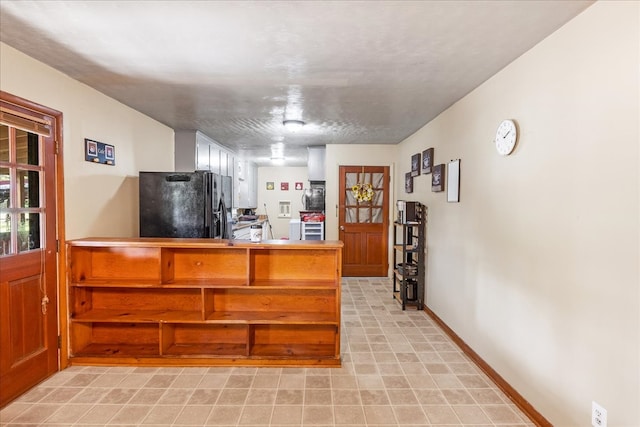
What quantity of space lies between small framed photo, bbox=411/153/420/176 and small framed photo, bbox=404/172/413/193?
0.15m

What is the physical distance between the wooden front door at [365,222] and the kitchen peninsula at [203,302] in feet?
8.67

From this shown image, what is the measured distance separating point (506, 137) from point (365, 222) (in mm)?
3298

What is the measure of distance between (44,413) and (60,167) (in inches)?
66.9

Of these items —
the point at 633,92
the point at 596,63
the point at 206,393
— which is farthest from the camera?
the point at 206,393

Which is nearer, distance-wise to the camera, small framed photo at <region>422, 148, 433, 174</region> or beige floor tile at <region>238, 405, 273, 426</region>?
beige floor tile at <region>238, 405, 273, 426</region>

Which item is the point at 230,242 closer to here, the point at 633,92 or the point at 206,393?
the point at 206,393

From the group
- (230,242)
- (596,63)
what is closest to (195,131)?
(230,242)

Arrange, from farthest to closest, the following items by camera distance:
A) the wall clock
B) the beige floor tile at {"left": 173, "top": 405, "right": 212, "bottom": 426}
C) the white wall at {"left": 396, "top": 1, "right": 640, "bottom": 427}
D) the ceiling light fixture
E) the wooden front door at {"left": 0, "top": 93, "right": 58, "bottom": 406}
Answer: the ceiling light fixture → the wall clock → the wooden front door at {"left": 0, "top": 93, "right": 58, "bottom": 406} → the beige floor tile at {"left": 173, "top": 405, "right": 212, "bottom": 426} → the white wall at {"left": 396, "top": 1, "right": 640, "bottom": 427}

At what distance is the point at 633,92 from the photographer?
1.41m

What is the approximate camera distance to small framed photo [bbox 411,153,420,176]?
426cm

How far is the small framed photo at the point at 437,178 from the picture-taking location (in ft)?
11.4

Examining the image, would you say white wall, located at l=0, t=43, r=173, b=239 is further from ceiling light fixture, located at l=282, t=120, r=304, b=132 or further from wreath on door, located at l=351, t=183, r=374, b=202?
wreath on door, located at l=351, t=183, r=374, b=202

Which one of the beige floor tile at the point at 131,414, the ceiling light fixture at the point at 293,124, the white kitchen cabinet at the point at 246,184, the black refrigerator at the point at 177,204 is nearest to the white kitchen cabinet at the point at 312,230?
the white kitchen cabinet at the point at 246,184

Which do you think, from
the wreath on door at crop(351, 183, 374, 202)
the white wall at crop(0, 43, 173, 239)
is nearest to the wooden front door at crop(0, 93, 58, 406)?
the white wall at crop(0, 43, 173, 239)
